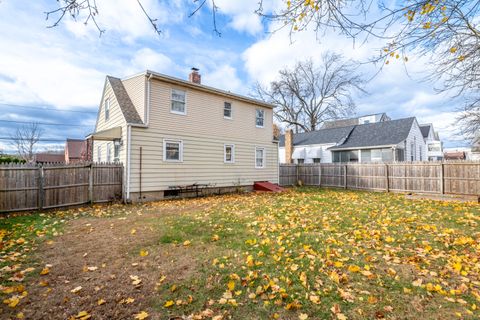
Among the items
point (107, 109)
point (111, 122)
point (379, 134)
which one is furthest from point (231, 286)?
point (379, 134)

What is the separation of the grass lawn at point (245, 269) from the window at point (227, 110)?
9.15 meters

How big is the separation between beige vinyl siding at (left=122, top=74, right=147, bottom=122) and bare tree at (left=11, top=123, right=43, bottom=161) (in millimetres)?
42235

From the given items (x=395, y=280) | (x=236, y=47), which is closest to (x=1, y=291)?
(x=395, y=280)

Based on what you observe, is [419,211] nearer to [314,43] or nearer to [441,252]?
[441,252]

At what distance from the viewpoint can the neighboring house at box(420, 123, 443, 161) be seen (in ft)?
90.5

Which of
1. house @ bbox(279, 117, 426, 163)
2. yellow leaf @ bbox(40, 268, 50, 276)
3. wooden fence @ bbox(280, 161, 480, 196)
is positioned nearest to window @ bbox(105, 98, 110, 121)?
yellow leaf @ bbox(40, 268, 50, 276)

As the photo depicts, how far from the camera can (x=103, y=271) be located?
3930mm

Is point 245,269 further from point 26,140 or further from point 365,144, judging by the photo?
point 26,140

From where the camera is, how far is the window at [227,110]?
48.5 ft

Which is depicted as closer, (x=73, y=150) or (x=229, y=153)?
(x=229, y=153)

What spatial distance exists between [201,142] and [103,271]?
9.96 metres

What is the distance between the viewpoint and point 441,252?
14.6 feet

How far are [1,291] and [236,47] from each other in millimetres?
5808

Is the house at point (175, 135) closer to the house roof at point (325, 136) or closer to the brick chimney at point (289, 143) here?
the brick chimney at point (289, 143)
